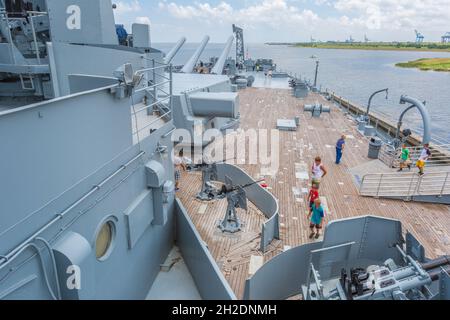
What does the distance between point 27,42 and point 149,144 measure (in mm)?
Result: 2423

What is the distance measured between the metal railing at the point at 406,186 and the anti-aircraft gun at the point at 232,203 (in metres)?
3.44

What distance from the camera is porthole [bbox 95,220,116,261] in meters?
3.77

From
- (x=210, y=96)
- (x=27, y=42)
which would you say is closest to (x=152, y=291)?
(x=27, y=42)

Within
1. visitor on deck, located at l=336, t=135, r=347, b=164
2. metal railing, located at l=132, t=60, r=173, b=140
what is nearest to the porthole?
metal railing, located at l=132, t=60, r=173, b=140

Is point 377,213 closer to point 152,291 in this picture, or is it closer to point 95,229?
point 152,291

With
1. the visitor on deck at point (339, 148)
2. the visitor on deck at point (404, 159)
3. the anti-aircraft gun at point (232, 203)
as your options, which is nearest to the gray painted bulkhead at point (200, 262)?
the anti-aircraft gun at point (232, 203)

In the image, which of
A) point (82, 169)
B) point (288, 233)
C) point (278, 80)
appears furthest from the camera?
point (278, 80)

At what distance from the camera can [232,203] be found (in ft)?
20.1

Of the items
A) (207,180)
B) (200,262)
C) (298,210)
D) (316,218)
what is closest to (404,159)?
(298,210)

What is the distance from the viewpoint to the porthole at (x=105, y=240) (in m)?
3.77

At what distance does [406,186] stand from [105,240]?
724 cm

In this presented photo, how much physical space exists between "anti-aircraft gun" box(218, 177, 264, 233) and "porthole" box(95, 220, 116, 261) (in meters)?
2.54

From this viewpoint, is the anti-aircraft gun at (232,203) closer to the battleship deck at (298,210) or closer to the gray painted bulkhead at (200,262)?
the battleship deck at (298,210)
